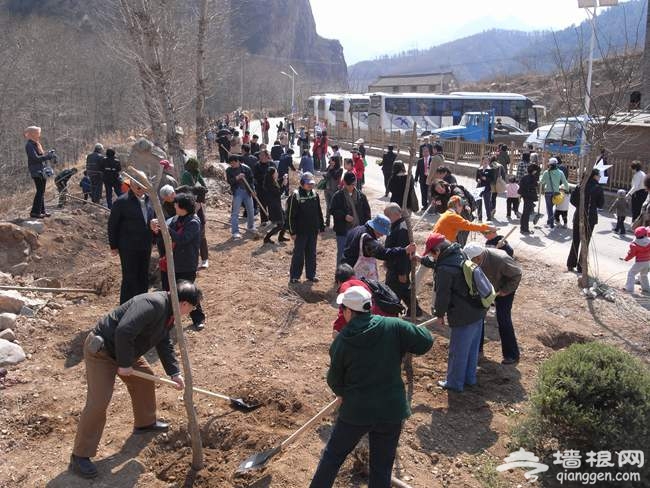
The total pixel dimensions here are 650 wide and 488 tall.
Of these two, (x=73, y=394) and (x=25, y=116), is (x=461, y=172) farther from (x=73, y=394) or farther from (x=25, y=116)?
(x=25, y=116)

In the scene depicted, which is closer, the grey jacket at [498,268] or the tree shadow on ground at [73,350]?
the grey jacket at [498,268]

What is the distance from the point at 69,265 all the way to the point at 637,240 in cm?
894

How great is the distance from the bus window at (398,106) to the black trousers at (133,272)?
28.3 m

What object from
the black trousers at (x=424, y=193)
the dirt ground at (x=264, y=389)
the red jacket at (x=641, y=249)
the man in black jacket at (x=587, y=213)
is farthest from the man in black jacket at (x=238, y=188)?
the red jacket at (x=641, y=249)

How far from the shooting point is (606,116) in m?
7.91

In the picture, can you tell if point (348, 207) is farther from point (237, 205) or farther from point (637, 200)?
point (637, 200)

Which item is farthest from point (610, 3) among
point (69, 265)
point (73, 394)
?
point (73, 394)

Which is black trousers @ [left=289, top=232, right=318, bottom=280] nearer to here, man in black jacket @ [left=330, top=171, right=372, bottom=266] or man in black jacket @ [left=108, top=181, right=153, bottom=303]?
man in black jacket @ [left=330, top=171, right=372, bottom=266]

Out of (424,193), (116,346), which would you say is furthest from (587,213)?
(116,346)

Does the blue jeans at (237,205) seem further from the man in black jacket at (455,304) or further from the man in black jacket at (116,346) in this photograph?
the man in black jacket at (116,346)

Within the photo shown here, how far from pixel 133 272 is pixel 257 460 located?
3137 mm

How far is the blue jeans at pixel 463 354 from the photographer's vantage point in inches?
211

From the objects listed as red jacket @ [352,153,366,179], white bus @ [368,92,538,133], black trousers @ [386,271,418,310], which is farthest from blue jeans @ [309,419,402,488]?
white bus @ [368,92,538,133]

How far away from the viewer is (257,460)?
427 cm
